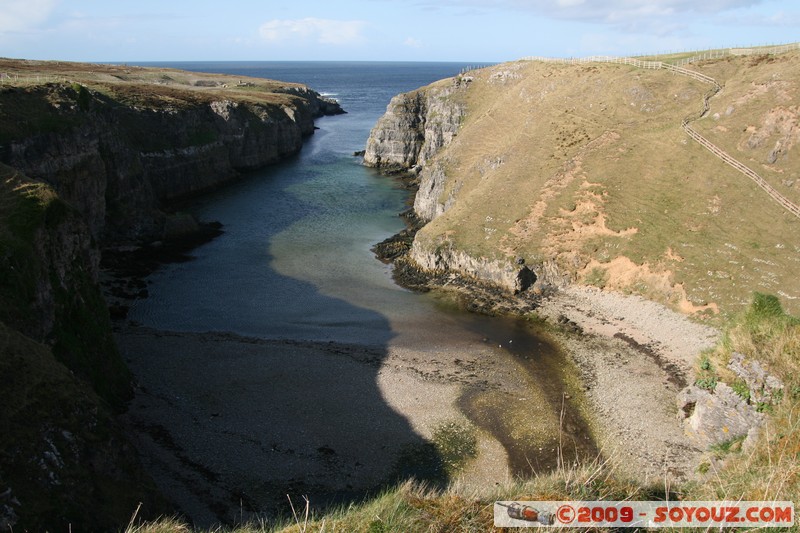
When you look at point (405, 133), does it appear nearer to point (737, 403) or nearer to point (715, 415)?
point (715, 415)

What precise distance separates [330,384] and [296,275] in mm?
23288

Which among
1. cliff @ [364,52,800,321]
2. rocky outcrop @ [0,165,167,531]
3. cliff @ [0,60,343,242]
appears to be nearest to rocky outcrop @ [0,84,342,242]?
cliff @ [0,60,343,242]

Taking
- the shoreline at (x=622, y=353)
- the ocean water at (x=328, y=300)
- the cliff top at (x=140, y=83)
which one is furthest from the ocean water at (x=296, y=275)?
the cliff top at (x=140, y=83)

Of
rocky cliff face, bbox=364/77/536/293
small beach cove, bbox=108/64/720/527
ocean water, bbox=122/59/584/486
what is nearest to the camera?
small beach cove, bbox=108/64/720/527

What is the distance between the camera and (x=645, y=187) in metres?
59.9

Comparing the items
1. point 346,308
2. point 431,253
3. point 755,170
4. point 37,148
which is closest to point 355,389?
point 346,308

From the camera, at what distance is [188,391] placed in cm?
3647

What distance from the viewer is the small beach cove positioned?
96.8ft

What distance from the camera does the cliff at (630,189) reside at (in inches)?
1970

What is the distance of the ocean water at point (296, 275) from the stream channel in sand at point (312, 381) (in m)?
0.24

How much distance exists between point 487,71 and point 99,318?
90.2 meters

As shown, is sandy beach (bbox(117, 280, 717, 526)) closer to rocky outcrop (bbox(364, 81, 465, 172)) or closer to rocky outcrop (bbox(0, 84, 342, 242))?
rocky outcrop (bbox(0, 84, 342, 242))

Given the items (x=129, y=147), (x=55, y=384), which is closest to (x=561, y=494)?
(x=55, y=384)

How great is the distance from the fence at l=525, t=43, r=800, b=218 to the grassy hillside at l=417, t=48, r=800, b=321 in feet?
2.72
